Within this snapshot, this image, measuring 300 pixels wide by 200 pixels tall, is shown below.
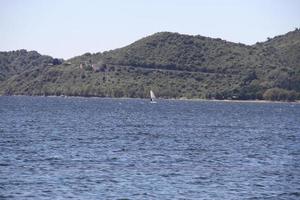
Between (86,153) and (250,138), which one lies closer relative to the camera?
(86,153)

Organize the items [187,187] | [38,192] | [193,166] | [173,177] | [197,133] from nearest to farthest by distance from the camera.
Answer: [38,192] < [187,187] < [173,177] < [193,166] < [197,133]

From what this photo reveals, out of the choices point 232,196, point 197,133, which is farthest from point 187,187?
point 197,133

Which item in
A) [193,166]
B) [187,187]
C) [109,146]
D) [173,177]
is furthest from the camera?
[109,146]

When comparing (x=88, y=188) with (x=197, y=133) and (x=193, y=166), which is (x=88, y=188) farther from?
(x=197, y=133)

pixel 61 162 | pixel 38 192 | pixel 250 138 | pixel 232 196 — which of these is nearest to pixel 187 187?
pixel 232 196

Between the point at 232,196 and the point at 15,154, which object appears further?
the point at 15,154

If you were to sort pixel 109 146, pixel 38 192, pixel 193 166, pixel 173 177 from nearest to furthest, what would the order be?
1. pixel 38 192
2. pixel 173 177
3. pixel 193 166
4. pixel 109 146

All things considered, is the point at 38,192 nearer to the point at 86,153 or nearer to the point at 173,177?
the point at 173,177

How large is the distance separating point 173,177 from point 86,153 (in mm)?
17742

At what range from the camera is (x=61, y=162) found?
191 ft

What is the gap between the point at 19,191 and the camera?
4425 cm

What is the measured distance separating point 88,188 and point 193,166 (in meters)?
14.9

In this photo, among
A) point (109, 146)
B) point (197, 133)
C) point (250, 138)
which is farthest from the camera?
point (197, 133)

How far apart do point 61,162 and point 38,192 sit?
46.8 ft
